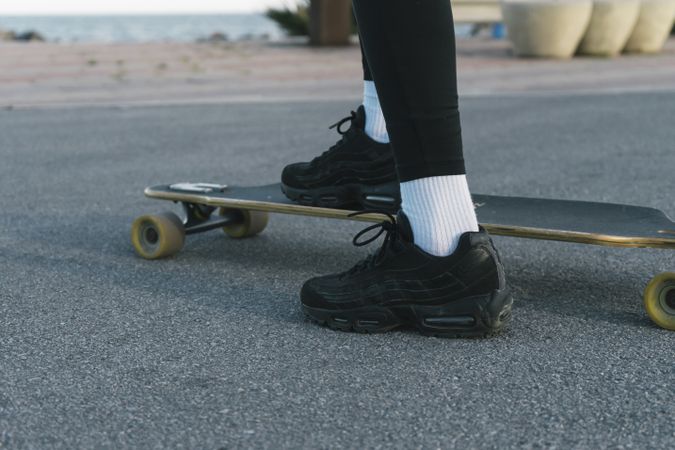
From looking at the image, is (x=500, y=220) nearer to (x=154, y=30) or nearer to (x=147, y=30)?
(x=154, y=30)

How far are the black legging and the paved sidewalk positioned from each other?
6.44 m

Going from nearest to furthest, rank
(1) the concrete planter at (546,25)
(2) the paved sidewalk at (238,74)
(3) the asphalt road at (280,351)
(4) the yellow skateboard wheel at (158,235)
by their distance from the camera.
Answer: (3) the asphalt road at (280,351) < (4) the yellow skateboard wheel at (158,235) < (2) the paved sidewalk at (238,74) < (1) the concrete planter at (546,25)

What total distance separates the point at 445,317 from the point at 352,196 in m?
0.66

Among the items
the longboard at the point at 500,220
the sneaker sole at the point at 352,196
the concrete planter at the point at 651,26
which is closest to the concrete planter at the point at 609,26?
the concrete planter at the point at 651,26

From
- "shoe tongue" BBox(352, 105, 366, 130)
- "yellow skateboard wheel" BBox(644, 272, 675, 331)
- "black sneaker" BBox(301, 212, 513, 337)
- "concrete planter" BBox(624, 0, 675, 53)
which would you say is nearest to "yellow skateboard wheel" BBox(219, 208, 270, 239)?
"shoe tongue" BBox(352, 105, 366, 130)

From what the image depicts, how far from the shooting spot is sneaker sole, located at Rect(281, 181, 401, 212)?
105 inches

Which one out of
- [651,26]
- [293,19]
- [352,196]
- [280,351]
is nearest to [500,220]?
[352,196]

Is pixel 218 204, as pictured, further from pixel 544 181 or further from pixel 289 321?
pixel 544 181

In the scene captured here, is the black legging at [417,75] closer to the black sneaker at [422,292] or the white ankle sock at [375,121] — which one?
the black sneaker at [422,292]

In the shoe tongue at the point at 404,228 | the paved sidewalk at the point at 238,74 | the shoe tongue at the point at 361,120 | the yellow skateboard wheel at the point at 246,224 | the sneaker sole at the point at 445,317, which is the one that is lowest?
the paved sidewalk at the point at 238,74

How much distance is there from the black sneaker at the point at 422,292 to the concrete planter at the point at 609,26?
1157 centimetres

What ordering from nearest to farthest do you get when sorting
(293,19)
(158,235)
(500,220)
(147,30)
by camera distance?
(500,220) → (158,235) → (293,19) → (147,30)

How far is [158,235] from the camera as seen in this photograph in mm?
3051

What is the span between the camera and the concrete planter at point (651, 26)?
13508 mm
